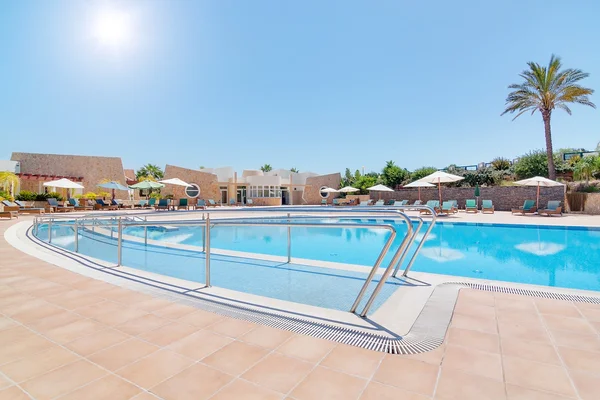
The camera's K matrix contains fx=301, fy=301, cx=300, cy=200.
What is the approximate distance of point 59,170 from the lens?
28.3 m

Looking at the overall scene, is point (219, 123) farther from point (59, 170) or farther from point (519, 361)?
point (519, 361)

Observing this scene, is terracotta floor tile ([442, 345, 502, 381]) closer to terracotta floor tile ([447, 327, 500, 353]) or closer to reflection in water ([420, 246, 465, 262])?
terracotta floor tile ([447, 327, 500, 353])

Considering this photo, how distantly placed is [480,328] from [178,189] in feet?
95.1

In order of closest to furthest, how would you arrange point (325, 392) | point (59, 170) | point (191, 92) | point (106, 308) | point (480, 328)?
1. point (325, 392)
2. point (480, 328)
3. point (106, 308)
4. point (191, 92)
5. point (59, 170)

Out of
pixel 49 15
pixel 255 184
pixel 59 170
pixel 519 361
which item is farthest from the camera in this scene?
pixel 255 184

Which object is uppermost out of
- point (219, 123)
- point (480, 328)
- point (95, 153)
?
point (219, 123)

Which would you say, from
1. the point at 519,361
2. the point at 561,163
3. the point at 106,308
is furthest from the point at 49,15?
the point at 561,163

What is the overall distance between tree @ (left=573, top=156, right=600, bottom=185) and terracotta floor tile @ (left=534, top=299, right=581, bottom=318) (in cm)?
2189

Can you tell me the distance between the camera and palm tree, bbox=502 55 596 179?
1842cm

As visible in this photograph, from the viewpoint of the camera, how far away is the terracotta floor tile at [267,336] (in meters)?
2.32

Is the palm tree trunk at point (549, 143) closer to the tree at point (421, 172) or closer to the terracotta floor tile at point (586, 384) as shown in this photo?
the tree at point (421, 172)

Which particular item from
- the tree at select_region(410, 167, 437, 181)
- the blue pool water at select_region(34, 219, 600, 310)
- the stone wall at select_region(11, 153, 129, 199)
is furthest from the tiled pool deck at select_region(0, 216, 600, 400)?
the stone wall at select_region(11, 153, 129, 199)

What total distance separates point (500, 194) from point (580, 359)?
22.3 meters

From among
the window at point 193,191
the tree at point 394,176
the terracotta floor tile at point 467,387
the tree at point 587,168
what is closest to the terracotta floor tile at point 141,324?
the terracotta floor tile at point 467,387
